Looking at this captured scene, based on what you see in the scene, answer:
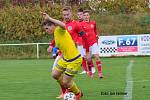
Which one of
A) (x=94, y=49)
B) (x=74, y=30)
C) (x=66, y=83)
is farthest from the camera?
(x=94, y=49)

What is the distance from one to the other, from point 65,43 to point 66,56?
283mm

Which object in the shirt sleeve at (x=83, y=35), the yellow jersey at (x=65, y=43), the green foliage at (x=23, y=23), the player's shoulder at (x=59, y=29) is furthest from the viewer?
the green foliage at (x=23, y=23)

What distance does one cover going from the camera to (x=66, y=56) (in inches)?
382

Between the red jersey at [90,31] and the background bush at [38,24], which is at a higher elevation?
the red jersey at [90,31]

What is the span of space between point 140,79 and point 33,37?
69.9 feet

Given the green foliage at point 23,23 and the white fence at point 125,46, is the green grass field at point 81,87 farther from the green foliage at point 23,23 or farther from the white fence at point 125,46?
the green foliage at point 23,23

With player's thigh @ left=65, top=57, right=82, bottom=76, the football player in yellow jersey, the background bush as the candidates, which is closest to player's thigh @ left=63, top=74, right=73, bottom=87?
the football player in yellow jersey

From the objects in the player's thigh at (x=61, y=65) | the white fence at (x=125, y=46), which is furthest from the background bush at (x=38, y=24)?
the player's thigh at (x=61, y=65)

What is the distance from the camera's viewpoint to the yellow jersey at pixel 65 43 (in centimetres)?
947

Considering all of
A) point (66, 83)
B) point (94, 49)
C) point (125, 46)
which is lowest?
point (125, 46)

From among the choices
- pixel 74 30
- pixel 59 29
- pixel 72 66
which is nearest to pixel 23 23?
pixel 74 30

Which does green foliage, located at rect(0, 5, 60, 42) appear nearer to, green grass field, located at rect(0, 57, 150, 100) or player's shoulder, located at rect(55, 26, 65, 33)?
green grass field, located at rect(0, 57, 150, 100)

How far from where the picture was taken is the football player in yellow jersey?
941cm

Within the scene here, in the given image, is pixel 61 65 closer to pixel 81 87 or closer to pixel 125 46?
pixel 81 87
